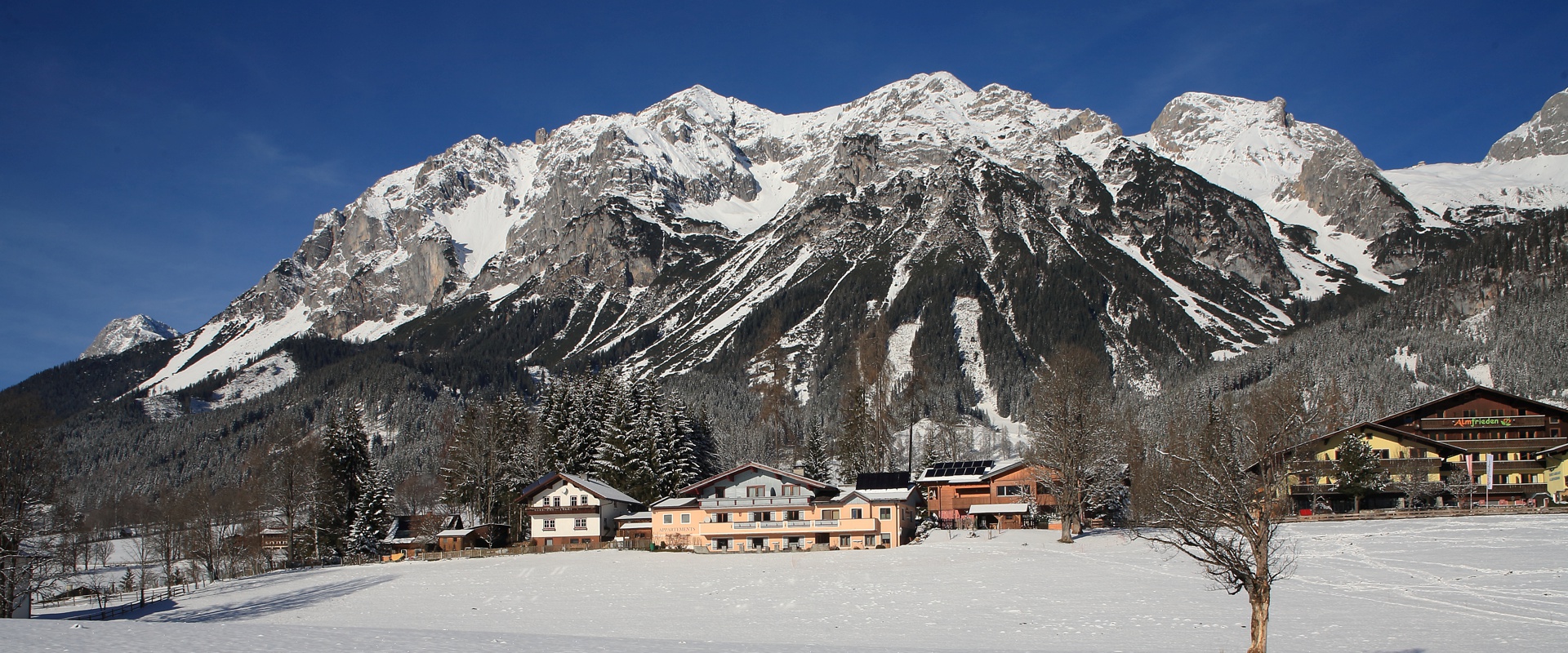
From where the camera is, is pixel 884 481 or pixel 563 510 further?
pixel 884 481

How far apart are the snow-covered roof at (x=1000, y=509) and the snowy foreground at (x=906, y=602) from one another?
708 inches

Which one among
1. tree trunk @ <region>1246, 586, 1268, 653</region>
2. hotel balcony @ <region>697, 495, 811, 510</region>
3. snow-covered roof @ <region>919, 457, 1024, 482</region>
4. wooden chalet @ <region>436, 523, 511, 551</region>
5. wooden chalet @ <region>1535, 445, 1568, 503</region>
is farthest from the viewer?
snow-covered roof @ <region>919, 457, 1024, 482</region>

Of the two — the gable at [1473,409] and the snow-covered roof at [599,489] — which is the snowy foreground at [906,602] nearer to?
the snow-covered roof at [599,489]

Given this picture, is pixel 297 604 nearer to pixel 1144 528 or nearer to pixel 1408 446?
pixel 1144 528

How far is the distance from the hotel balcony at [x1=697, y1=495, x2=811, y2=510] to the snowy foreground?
9041 mm

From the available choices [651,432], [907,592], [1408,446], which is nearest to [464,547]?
[651,432]

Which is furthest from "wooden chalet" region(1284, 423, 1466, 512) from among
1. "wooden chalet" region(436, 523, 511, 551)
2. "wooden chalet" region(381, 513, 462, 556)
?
"wooden chalet" region(381, 513, 462, 556)

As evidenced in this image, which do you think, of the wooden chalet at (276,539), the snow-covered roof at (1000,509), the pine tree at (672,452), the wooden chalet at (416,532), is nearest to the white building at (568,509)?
the pine tree at (672,452)

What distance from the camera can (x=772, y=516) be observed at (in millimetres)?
70062

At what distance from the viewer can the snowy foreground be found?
26656 mm

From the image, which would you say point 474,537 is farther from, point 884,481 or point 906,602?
point 906,602

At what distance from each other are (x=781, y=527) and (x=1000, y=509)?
21140 millimetres

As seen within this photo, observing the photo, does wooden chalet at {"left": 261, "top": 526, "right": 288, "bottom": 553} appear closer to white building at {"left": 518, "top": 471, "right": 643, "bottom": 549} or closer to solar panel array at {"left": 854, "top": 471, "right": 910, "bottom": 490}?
white building at {"left": 518, "top": 471, "right": 643, "bottom": 549}

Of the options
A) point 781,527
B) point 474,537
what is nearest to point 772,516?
point 781,527
